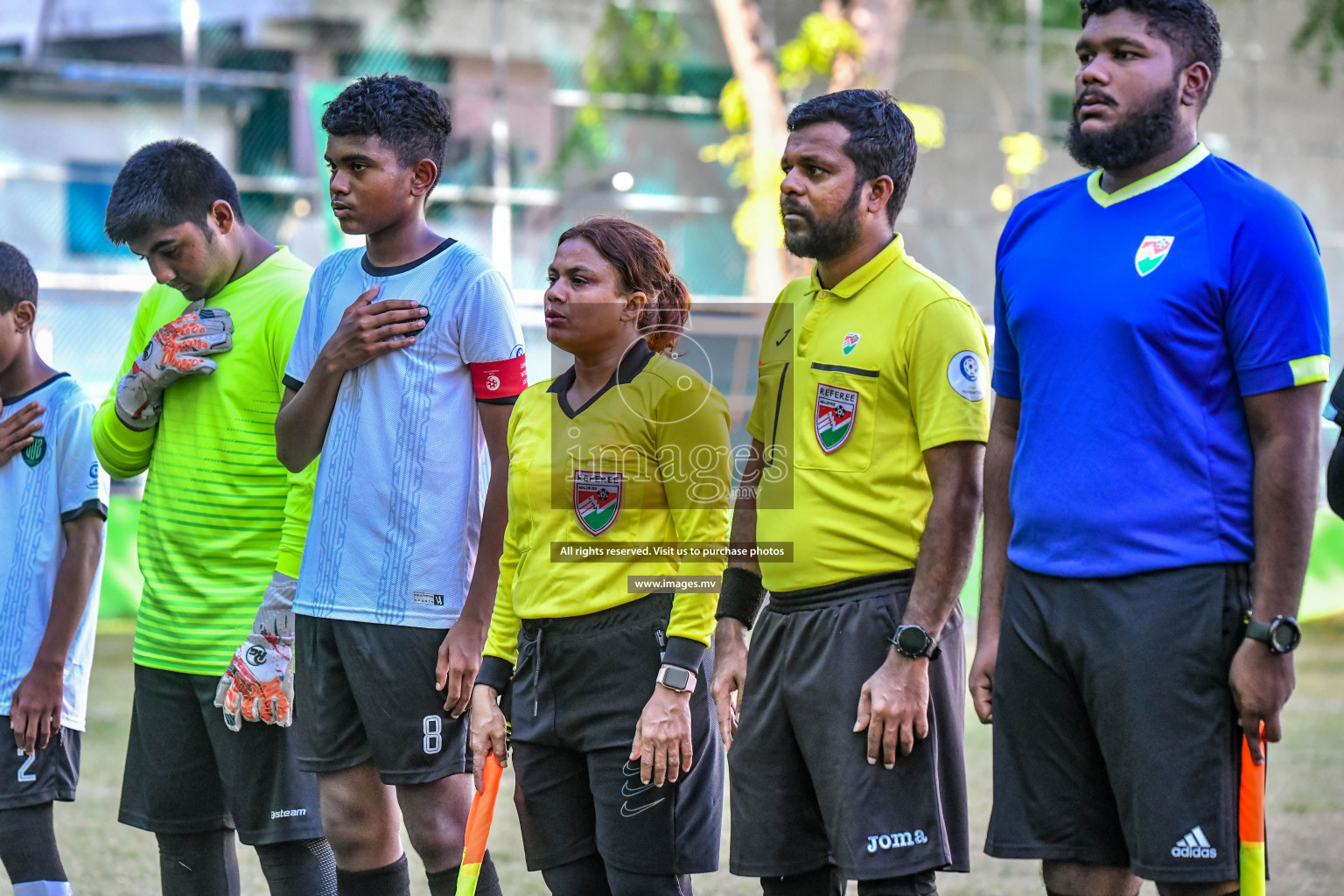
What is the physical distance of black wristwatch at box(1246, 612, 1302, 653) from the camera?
8.21 feet

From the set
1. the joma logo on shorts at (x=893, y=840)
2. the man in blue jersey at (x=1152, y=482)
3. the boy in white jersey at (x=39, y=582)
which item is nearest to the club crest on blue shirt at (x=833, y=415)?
the man in blue jersey at (x=1152, y=482)

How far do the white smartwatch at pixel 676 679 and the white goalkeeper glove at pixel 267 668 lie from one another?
1.02 m

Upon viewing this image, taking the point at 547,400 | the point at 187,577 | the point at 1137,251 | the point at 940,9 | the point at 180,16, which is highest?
the point at 940,9

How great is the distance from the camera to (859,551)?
2.99m

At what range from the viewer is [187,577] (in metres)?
3.69

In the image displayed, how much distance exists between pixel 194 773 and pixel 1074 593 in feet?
7.32

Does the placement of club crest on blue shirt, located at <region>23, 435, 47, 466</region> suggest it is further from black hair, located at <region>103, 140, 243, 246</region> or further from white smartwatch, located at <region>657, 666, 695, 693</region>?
white smartwatch, located at <region>657, 666, 695, 693</region>

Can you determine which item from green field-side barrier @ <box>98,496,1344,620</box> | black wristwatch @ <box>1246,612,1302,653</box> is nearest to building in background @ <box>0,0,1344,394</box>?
green field-side barrier @ <box>98,496,1344,620</box>

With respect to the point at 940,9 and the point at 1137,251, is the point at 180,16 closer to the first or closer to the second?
the point at 940,9

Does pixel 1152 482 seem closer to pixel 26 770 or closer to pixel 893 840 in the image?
pixel 893 840

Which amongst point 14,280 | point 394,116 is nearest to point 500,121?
point 14,280

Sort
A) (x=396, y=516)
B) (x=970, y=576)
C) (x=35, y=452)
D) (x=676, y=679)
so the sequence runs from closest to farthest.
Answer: (x=676, y=679), (x=396, y=516), (x=35, y=452), (x=970, y=576)

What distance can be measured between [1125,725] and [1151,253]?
33.2 inches

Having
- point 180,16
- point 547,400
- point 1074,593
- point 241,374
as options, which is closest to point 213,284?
point 241,374
